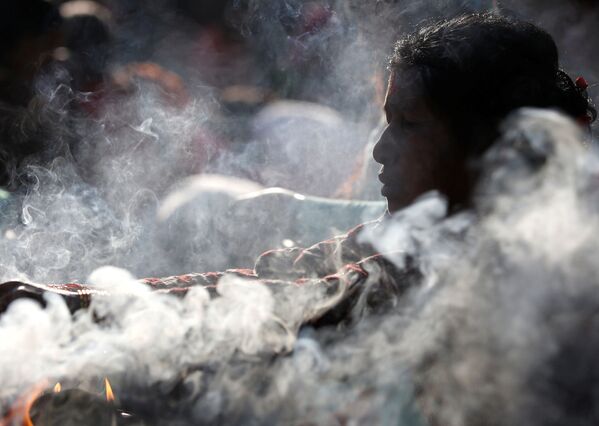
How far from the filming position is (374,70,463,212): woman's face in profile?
7.83 ft

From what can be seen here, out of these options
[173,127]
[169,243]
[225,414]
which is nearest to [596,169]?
[225,414]

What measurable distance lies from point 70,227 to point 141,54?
2.27 metres

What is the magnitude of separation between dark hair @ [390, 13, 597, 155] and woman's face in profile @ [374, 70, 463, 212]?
0.05 m

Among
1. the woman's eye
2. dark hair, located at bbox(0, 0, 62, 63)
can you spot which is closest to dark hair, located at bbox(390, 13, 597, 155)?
the woman's eye

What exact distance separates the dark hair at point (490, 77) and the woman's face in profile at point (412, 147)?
5 cm

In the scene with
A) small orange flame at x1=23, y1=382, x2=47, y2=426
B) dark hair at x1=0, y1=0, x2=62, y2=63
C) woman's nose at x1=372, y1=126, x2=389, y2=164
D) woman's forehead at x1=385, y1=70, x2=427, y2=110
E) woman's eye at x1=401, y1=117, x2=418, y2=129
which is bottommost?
small orange flame at x1=23, y1=382, x2=47, y2=426

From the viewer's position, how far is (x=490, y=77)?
234 cm

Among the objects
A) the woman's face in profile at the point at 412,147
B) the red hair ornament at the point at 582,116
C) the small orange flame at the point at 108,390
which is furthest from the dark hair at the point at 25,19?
the red hair ornament at the point at 582,116

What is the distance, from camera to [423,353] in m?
2.13

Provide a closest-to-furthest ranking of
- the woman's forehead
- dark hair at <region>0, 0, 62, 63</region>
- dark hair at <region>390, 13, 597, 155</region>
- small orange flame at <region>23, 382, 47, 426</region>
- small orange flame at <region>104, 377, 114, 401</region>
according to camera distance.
Result: small orange flame at <region>23, 382, 47, 426</region> < small orange flame at <region>104, 377, 114, 401</region> < dark hair at <region>390, 13, 597, 155</region> < the woman's forehead < dark hair at <region>0, 0, 62, 63</region>

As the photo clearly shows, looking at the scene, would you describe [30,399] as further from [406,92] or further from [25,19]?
[25,19]

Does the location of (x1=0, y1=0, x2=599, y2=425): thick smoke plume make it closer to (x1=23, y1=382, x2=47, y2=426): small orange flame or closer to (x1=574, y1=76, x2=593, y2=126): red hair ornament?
(x1=23, y1=382, x2=47, y2=426): small orange flame

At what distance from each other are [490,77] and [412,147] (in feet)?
1.29

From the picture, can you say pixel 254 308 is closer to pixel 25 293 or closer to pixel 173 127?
pixel 25 293
